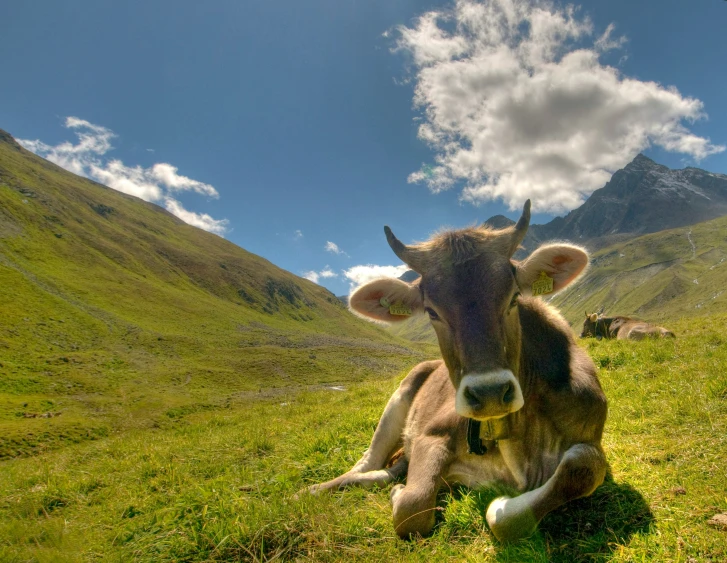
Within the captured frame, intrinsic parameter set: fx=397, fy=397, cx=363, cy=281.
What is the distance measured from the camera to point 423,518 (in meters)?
3.97

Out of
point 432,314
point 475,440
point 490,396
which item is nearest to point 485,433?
point 475,440

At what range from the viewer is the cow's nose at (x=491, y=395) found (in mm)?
3391

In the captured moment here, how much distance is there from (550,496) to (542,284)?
7.47ft

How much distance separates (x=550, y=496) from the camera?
3473 millimetres

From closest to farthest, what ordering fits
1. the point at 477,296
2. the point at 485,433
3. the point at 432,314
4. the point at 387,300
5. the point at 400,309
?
1. the point at 477,296
2. the point at 485,433
3. the point at 432,314
4. the point at 400,309
5. the point at 387,300

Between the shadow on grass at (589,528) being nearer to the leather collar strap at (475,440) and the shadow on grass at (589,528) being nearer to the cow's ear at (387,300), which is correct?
the leather collar strap at (475,440)

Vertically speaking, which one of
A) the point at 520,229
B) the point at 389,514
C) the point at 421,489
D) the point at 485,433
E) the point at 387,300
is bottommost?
the point at 389,514

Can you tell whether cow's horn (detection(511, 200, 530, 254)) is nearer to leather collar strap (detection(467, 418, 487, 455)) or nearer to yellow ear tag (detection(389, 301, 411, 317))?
yellow ear tag (detection(389, 301, 411, 317))

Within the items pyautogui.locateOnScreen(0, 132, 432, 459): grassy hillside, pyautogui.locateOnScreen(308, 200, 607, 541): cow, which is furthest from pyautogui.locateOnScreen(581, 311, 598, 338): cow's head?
pyautogui.locateOnScreen(0, 132, 432, 459): grassy hillside

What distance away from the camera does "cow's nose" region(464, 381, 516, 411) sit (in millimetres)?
3391

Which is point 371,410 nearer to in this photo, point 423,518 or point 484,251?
point 423,518

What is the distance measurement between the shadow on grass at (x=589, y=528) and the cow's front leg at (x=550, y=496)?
0.11 m

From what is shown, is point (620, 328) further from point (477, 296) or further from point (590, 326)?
point (477, 296)

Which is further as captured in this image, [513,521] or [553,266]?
[553,266]
